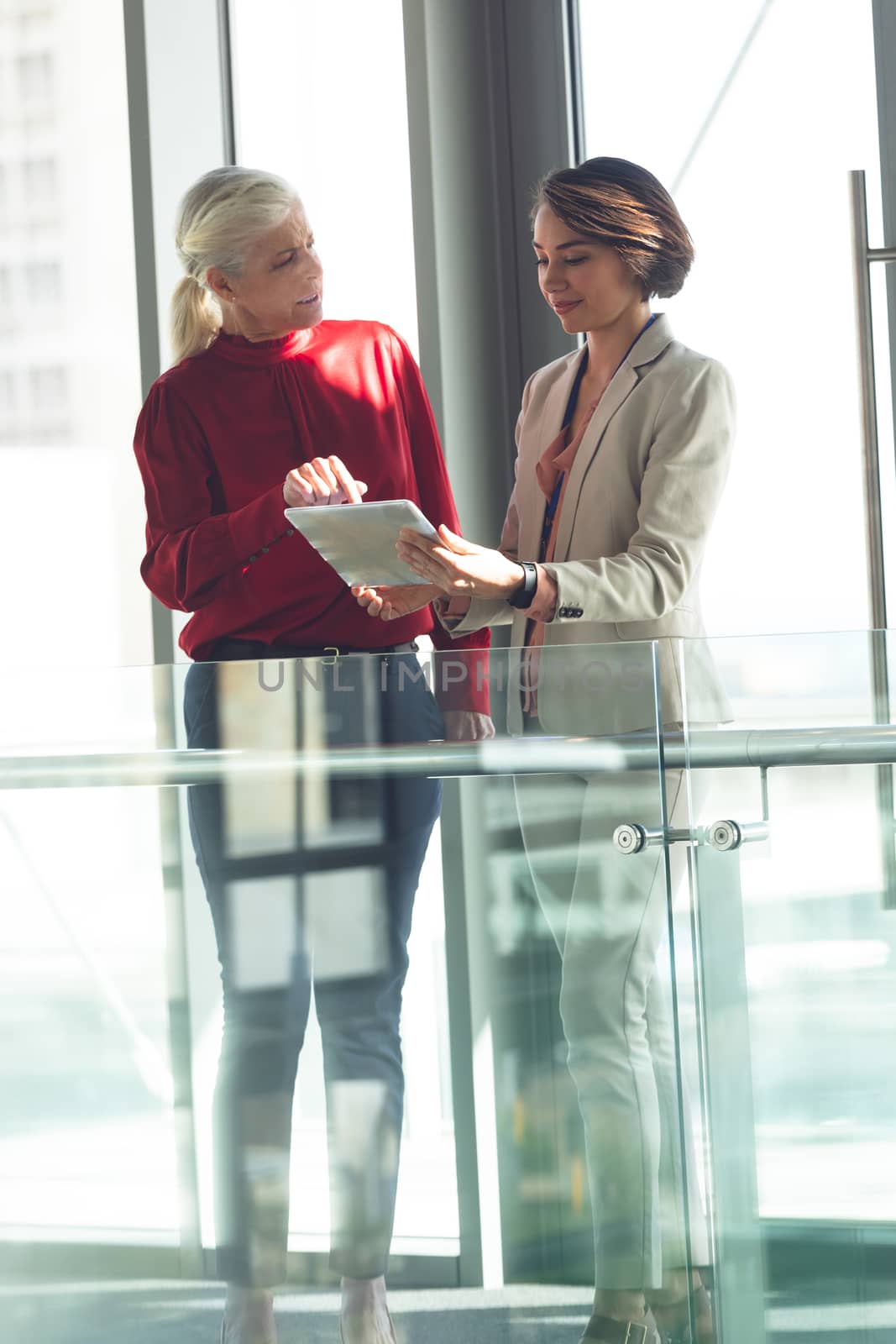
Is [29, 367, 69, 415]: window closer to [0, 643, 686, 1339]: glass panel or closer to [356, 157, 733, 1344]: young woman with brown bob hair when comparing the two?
[356, 157, 733, 1344]: young woman with brown bob hair

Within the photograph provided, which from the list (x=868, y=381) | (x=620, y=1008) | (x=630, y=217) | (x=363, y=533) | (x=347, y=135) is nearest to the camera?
(x=620, y=1008)

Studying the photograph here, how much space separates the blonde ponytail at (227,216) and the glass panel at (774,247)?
0.70 meters

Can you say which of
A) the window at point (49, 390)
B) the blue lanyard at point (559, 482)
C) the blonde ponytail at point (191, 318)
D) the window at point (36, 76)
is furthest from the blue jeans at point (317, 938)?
the window at point (36, 76)

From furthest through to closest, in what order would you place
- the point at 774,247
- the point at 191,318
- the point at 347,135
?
the point at 347,135, the point at 774,247, the point at 191,318

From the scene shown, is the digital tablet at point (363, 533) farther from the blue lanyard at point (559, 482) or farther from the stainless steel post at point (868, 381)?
the stainless steel post at point (868, 381)

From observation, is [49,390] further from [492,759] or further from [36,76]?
[492,759]

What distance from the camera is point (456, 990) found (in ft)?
4.21

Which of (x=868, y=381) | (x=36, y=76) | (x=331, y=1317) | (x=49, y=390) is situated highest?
(x=36, y=76)

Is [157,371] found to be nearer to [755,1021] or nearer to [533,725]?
[533,725]

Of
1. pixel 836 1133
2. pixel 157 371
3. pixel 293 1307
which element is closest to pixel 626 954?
pixel 836 1133

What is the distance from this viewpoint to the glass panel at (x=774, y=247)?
2068mm

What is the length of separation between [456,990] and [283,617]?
1.78 feet

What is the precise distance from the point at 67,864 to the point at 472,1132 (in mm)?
451

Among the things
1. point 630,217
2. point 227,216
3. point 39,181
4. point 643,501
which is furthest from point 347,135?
point 643,501
